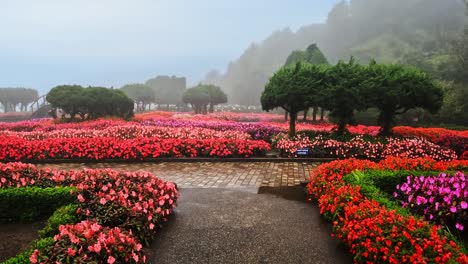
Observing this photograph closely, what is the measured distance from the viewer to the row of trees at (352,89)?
17.0m

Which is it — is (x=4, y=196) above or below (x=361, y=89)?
below

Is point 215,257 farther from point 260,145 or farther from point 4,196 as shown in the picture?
point 260,145

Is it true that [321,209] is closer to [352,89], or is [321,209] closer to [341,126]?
[352,89]

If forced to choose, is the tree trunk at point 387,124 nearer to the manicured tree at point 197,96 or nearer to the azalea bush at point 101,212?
the azalea bush at point 101,212

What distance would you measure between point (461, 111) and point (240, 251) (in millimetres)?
27395

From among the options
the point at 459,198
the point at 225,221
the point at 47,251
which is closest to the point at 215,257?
the point at 225,221

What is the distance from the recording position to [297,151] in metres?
14.3

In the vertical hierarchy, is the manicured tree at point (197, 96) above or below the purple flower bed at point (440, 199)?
above

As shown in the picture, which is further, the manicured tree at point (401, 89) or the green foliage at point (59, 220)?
the manicured tree at point (401, 89)

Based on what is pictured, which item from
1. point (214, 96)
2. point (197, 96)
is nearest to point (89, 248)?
point (197, 96)

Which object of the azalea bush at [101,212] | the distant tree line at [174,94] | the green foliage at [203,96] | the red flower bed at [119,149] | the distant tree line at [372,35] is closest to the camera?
the azalea bush at [101,212]

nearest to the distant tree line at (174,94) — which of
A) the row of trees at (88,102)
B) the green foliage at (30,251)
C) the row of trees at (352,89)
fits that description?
the row of trees at (88,102)

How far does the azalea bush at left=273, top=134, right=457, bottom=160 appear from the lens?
14258 mm

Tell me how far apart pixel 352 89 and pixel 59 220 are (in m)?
14.7
